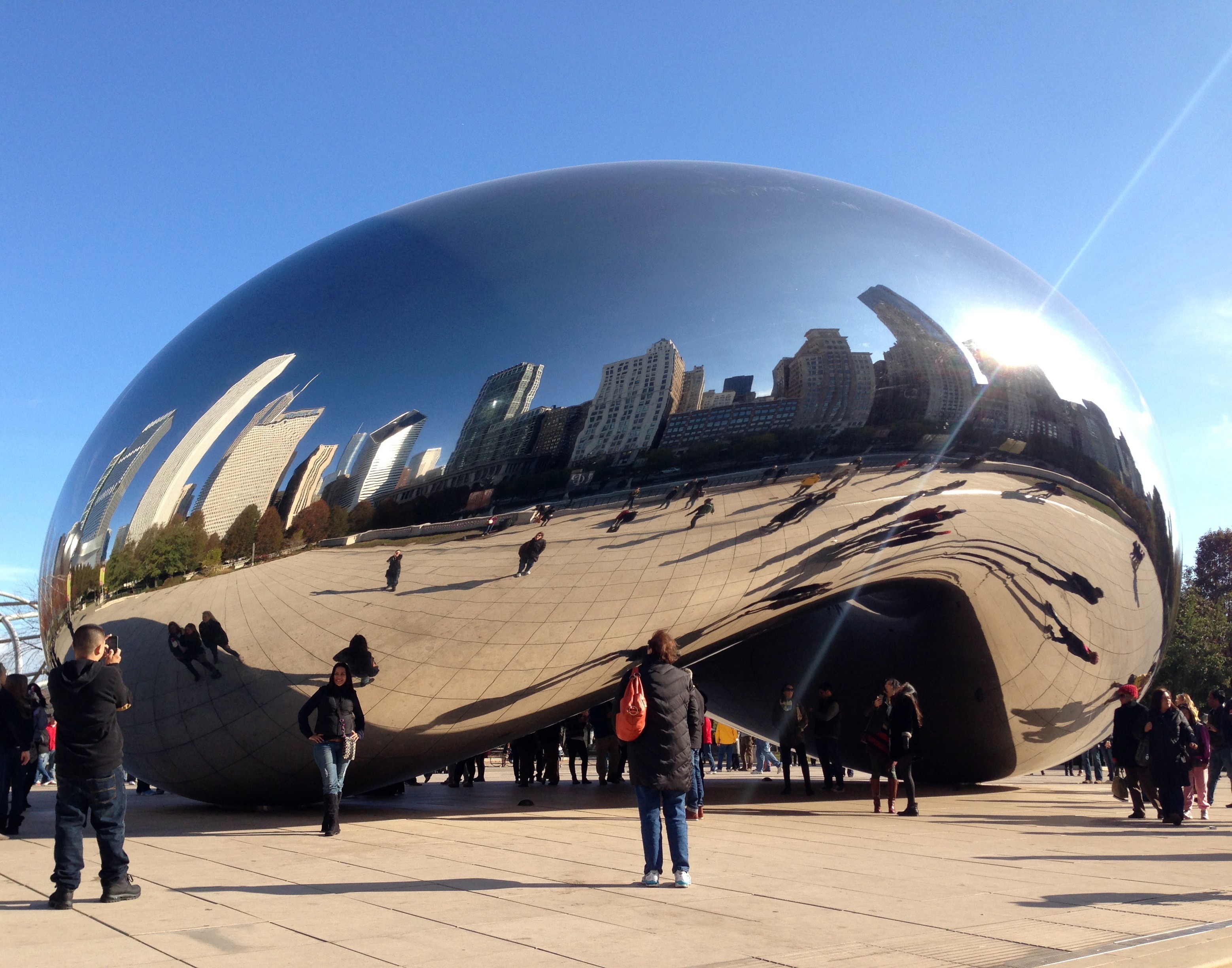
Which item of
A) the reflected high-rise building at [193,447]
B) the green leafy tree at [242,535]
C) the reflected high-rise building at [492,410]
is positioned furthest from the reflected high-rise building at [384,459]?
the reflected high-rise building at [193,447]

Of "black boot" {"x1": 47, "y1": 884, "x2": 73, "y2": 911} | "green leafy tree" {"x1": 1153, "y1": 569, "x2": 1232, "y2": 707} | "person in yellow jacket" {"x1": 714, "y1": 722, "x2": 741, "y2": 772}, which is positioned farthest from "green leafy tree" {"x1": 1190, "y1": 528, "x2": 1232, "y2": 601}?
"black boot" {"x1": 47, "y1": 884, "x2": 73, "y2": 911}

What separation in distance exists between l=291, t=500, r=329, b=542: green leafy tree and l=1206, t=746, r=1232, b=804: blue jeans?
8.88 metres

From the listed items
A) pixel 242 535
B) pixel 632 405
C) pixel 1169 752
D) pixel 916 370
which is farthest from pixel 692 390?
pixel 1169 752

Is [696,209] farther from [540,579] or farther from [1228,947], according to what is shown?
[1228,947]

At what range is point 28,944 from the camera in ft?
13.3

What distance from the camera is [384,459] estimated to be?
21.3 ft

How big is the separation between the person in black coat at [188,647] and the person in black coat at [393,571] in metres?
1.35

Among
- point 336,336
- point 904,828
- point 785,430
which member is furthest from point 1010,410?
point 336,336

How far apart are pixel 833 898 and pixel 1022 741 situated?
603 cm

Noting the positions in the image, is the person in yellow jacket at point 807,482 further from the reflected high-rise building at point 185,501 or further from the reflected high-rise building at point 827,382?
the reflected high-rise building at point 185,501

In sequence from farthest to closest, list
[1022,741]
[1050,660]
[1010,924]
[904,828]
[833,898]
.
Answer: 1. [1022,741]
2. [1050,660]
3. [904,828]
4. [833,898]
5. [1010,924]

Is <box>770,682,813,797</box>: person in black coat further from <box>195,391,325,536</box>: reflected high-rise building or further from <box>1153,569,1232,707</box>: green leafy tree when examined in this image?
<box>1153,569,1232,707</box>: green leafy tree

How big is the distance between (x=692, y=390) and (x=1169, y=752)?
5.43 m

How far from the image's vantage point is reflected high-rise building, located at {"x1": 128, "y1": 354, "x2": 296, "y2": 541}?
6867 millimetres
